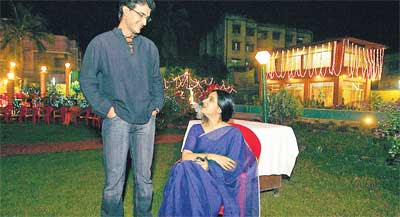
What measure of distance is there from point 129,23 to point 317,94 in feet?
92.1

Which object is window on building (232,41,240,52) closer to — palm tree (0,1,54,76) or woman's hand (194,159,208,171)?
palm tree (0,1,54,76)

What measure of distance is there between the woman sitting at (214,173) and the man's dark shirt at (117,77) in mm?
598

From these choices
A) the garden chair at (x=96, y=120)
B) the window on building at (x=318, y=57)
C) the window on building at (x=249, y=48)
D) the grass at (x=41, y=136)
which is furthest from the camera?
the window on building at (x=249, y=48)

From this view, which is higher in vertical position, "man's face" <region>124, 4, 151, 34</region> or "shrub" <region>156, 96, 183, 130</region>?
"man's face" <region>124, 4, 151, 34</region>

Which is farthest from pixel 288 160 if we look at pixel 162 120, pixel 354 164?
pixel 162 120

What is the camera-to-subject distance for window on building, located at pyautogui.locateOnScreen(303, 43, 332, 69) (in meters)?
26.3

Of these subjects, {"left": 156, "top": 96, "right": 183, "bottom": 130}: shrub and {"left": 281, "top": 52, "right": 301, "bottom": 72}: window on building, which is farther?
{"left": 281, "top": 52, "right": 301, "bottom": 72}: window on building

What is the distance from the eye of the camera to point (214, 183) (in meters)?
2.89

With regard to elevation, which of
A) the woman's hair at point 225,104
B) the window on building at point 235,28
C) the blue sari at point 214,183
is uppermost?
the window on building at point 235,28

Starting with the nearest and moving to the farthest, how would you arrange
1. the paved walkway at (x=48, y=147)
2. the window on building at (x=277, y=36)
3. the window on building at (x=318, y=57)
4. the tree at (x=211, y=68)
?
the paved walkway at (x=48, y=147), the window on building at (x=318, y=57), the tree at (x=211, y=68), the window on building at (x=277, y=36)

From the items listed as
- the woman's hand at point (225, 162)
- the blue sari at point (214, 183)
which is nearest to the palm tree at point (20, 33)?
the blue sari at point (214, 183)

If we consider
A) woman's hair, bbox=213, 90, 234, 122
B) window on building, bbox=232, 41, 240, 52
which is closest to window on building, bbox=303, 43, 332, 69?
window on building, bbox=232, 41, 240, 52

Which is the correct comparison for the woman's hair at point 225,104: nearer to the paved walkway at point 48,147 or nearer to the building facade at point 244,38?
the paved walkway at point 48,147

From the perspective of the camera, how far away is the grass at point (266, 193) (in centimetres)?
420
